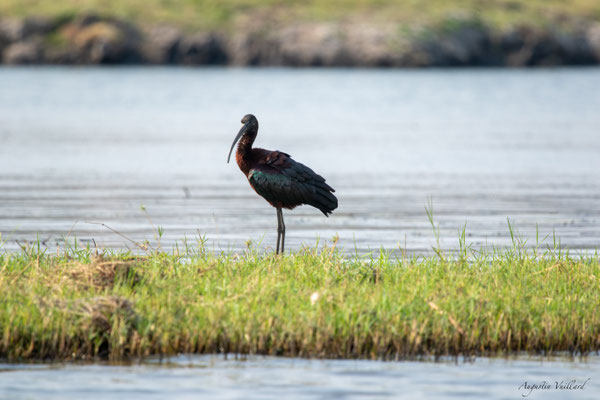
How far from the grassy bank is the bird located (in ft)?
5.91

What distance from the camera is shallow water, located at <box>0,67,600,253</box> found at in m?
17.5

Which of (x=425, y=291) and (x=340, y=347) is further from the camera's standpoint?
(x=425, y=291)

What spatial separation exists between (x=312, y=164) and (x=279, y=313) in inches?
749

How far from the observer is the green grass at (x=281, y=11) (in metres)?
106

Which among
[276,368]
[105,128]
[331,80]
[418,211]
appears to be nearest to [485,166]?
[418,211]

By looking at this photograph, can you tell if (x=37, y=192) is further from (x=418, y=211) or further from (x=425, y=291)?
(x=425, y=291)

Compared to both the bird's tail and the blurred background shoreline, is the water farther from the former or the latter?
the blurred background shoreline

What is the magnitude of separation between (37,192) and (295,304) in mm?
13111

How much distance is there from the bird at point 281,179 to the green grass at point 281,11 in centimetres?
9357

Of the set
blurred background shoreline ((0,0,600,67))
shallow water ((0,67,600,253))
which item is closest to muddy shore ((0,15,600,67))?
blurred background shoreline ((0,0,600,67))

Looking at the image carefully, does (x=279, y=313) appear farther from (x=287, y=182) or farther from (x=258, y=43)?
(x=258, y=43)

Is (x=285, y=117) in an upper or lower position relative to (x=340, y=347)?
upper

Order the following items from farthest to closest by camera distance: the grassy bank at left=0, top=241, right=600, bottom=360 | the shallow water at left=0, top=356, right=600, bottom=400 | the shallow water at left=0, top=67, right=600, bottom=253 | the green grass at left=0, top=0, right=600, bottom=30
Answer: the green grass at left=0, top=0, right=600, bottom=30 < the shallow water at left=0, top=67, right=600, bottom=253 < the grassy bank at left=0, top=241, right=600, bottom=360 < the shallow water at left=0, top=356, right=600, bottom=400

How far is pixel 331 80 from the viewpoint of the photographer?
84938 millimetres
